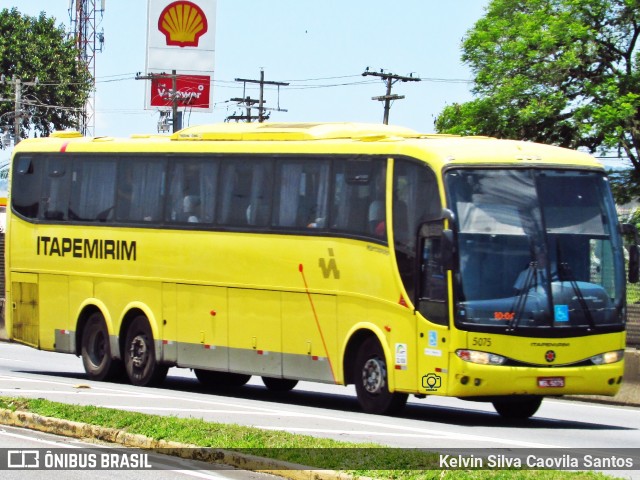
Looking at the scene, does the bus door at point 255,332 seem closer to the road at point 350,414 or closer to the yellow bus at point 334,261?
the yellow bus at point 334,261

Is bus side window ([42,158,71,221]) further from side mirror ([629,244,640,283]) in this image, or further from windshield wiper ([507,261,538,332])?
side mirror ([629,244,640,283])

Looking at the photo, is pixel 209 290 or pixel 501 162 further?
pixel 209 290

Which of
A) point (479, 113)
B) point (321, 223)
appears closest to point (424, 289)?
point (321, 223)

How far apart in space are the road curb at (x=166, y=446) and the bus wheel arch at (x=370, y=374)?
4638 mm

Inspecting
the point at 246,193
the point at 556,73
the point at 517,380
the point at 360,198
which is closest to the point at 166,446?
the point at 517,380

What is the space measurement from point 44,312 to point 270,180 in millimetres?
6052

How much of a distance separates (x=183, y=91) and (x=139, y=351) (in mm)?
46956

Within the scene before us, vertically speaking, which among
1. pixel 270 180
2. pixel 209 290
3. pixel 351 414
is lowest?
pixel 351 414

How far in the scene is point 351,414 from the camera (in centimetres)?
1769

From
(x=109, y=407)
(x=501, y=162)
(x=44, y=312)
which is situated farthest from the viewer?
(x=44, y=312)

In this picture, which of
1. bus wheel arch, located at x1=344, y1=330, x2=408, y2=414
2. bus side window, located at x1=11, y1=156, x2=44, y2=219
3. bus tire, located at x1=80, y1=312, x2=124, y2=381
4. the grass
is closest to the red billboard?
bus side window, located at x1=11, y1=156, x2=44, y2=219

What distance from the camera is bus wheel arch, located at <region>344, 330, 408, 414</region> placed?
58.2 ft

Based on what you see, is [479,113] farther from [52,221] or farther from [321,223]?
[321,223]

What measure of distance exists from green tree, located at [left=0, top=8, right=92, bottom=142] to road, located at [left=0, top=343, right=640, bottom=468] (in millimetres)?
60514
